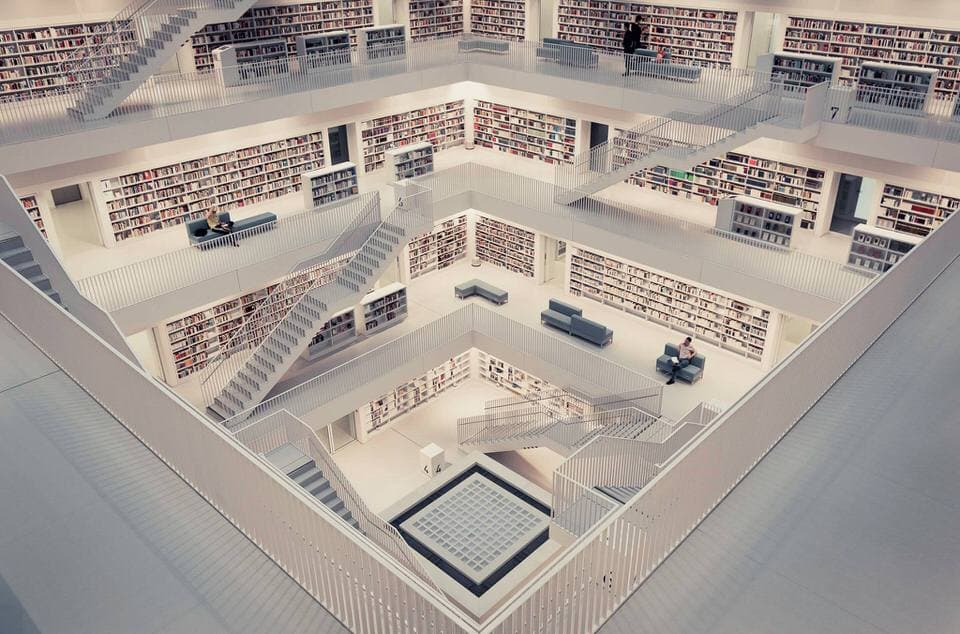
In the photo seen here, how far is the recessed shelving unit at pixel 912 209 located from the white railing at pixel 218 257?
31.0 feet

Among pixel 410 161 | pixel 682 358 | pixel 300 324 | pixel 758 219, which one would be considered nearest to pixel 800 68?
pixel 758 219

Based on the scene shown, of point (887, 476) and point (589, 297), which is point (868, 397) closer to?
point (887, 476)

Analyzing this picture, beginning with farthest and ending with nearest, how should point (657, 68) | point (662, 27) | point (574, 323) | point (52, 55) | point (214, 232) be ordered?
point (662, 27)
point (574, 323)
point (657, 68)
point (214, 232)
point (52, 55)

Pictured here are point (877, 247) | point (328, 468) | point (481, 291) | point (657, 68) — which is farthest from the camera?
point (481, 291)

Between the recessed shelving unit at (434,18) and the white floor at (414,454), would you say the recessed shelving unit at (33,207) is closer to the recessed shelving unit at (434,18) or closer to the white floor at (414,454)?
the white floor at (414,454)

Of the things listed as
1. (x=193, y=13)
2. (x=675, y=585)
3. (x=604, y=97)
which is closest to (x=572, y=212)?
(x=604, y=97)

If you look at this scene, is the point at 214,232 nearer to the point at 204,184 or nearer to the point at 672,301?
the point at 204,184

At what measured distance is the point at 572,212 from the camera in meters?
14.9

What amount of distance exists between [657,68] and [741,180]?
2.89 meters

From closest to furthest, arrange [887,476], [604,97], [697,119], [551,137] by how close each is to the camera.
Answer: [887,476] < [697,119] < [604,97] < [551,137]

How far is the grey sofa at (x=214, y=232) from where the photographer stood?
42.2 feet

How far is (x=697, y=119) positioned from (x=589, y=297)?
5411 mm

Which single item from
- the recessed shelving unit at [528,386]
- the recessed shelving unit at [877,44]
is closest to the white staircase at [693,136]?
the recessed shelving unit at [877,44]

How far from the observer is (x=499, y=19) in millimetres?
18531
